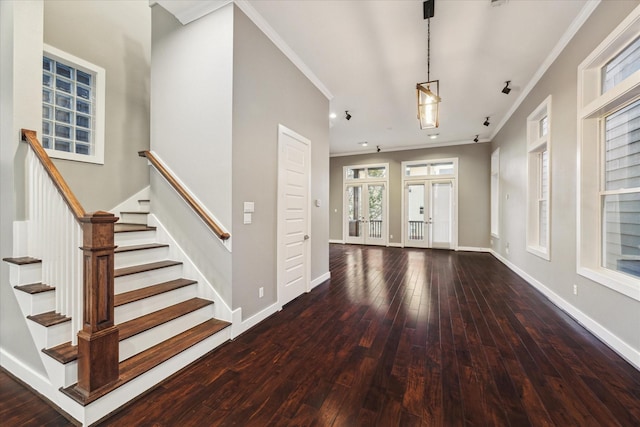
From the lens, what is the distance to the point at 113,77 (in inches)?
140

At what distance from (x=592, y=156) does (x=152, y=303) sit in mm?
4631

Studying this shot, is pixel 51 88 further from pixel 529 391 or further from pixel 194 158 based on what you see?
pixel 529 391

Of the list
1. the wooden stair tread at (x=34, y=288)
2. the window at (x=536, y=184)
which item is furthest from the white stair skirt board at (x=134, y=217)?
the window at (x=536, y=184)

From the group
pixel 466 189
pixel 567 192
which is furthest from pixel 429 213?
pixel 567 192

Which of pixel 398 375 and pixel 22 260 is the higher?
pixel 22 260

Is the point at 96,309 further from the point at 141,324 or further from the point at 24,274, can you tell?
the point at 24,274

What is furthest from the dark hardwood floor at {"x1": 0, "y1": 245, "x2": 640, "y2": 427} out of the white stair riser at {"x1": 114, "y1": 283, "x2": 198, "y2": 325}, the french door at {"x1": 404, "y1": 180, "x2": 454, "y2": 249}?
the french door at {"x1": 404, "y1": 180, "x2": 454, "y2": 249}

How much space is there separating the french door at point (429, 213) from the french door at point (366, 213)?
32.0 inches

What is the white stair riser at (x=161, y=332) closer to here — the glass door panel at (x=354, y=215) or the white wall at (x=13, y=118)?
the white wall at (x=13, y=118)

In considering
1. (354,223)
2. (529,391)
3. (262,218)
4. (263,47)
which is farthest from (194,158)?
(354,223)

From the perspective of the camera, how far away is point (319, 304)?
11.1 ft

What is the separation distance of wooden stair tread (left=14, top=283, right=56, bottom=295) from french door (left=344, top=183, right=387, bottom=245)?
25.9ft

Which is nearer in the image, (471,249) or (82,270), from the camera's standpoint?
(82,270)

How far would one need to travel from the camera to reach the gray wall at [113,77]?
3.17 metres
